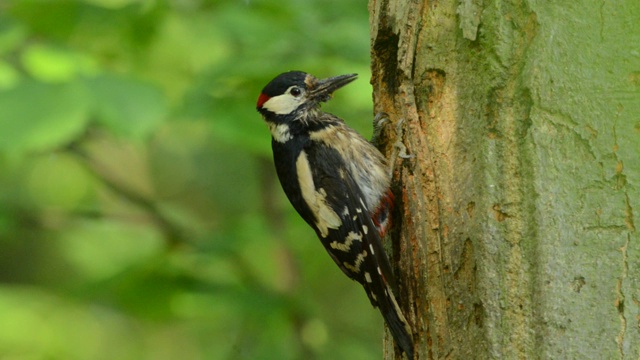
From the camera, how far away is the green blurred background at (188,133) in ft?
10.8

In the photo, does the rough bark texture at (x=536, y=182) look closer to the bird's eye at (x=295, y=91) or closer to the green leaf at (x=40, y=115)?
the bird's eye at (x=295, y=91)

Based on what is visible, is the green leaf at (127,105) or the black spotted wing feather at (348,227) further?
the green leaf at (127,105)

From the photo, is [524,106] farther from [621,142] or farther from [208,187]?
[208,187]

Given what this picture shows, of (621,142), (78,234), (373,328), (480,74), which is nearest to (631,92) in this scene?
(621,142)

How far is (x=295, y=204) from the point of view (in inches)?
131

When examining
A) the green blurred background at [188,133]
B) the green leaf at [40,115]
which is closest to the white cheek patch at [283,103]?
the green blurred background at [188,133]

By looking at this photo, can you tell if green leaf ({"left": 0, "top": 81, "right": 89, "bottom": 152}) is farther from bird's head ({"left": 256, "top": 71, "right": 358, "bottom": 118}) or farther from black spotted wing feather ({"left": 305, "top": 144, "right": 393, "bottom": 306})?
black spotted wing feather ({"left": 305, "top": 144, "right": 393, "bottom": 306})

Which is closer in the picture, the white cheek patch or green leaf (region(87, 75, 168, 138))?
green leaf (region(87, 75, 168, 138))

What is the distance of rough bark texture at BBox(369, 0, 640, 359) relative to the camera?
74.5 inches

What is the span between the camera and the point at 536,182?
1.96 meters

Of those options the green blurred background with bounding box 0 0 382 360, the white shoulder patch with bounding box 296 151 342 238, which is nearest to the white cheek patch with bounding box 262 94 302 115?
the green blurred background with bounding box 0 0 382 360

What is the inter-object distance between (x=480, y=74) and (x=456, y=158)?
0.25 metres

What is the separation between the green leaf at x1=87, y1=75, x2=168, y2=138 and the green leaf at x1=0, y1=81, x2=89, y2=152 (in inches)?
2.9

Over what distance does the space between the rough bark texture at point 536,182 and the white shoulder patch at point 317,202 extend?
90cm
